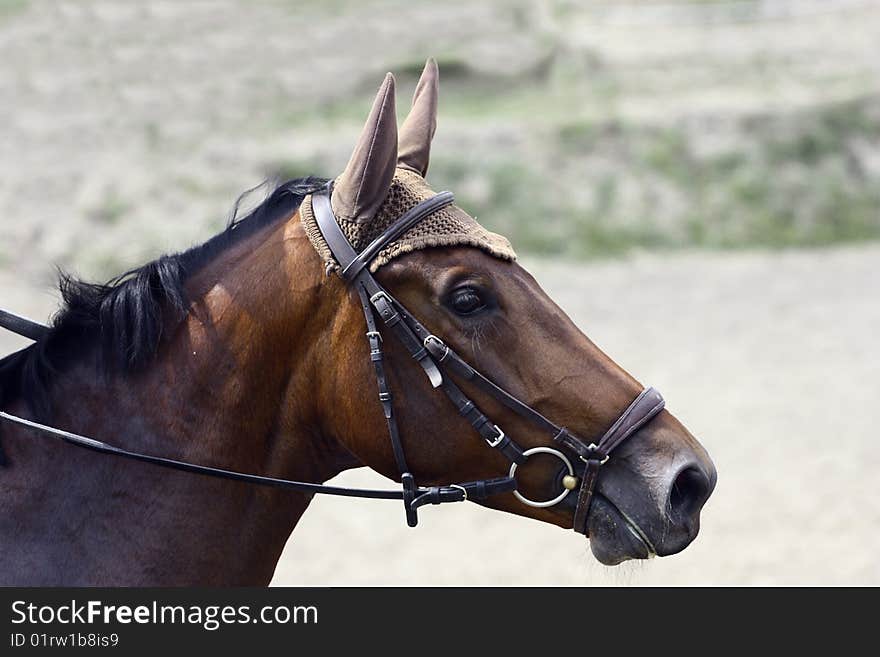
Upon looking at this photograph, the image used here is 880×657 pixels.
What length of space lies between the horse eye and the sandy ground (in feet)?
3.31

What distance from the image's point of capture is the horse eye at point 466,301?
9.96ft

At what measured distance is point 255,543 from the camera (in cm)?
320

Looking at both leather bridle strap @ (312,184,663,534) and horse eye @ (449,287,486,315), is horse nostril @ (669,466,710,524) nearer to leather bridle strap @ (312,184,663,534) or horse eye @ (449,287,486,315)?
leather bridle strap @ (312,184,663,534)

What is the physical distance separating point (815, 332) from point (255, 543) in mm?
12192

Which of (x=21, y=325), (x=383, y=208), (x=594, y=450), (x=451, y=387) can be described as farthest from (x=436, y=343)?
(x=21, y=325)

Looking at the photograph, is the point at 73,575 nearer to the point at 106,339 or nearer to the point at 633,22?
the point at 106,339

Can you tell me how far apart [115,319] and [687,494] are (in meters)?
1.74

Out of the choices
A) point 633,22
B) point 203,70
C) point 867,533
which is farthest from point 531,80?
point 867,533

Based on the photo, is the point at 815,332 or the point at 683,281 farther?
the point at 683,281

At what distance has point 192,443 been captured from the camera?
3139 mm

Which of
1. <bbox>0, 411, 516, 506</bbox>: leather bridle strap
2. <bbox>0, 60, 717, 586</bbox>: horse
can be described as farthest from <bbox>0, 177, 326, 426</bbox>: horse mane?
<bbox>0, 411, 516, 506</bbox>: leather bridle strap

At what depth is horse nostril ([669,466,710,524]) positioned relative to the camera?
9.93 ft

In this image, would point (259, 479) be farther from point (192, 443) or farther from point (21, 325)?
point (21, 325)

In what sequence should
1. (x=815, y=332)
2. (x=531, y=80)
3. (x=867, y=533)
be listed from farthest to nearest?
(x=531, y=80) → (x=815, y=332) → (x=867, y=533)
